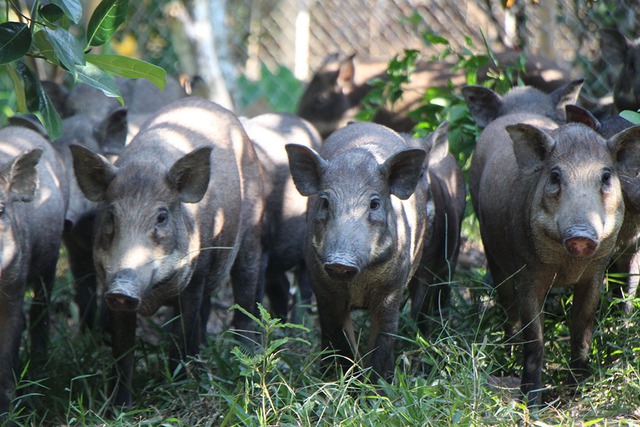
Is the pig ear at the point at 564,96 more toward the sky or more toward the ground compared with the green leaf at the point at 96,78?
more toward the ground

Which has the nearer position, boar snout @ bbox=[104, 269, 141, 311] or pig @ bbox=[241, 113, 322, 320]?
boar snout @ bbox=[104, 269, 141, 311]

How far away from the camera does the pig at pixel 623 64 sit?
6.60 metres

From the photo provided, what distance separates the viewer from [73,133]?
7.18 metres

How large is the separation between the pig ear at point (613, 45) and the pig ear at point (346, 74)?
347 cm

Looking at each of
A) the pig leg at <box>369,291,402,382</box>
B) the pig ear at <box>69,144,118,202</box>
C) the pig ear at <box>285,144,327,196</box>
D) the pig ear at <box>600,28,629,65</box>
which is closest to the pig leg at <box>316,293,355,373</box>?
the pig leg at <box>369,291,402,382</box>

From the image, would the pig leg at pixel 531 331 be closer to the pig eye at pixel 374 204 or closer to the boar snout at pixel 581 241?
the boar snout at pixel 581 241

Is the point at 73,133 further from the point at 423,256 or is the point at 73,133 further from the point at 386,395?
the point at 386,395

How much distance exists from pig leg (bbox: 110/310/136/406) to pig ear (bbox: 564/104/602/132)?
8.99 feet

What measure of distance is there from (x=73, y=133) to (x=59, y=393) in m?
2.24

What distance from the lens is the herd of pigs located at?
4953 millimetres

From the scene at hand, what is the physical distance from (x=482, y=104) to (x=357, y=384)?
2.67 metres

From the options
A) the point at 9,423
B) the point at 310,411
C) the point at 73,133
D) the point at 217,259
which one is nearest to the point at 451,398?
the point at 310,411

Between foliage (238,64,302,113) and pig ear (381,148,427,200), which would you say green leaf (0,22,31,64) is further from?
foliage (238,64,302,113)

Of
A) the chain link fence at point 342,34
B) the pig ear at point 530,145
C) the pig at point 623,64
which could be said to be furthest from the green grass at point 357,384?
the chain link fence at point 342,34
